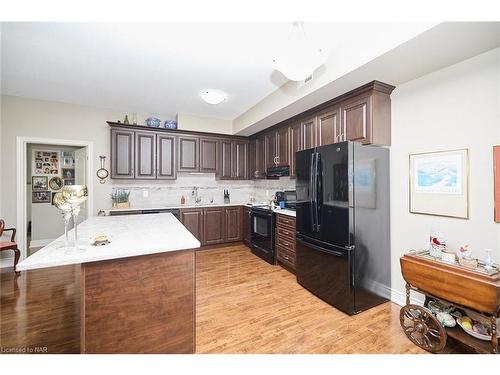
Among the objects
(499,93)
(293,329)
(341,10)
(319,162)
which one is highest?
(341,10)

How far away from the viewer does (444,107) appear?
1981mm

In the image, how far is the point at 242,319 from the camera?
6.68 feet

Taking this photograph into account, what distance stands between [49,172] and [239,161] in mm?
4467

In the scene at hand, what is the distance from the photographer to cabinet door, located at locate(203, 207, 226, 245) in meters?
4.19

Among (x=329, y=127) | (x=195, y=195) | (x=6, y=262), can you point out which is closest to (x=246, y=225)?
(x=195, y=195)

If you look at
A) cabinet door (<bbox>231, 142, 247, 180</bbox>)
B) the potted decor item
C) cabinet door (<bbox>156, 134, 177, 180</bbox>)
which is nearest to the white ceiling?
cabinet door (<bbox>156, 134, 177, 180</bbox>)

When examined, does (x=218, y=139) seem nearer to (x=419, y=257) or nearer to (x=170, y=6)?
(x=170, y=6)

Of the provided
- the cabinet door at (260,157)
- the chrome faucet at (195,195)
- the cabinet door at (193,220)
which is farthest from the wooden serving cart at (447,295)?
the chrome faucet at (195,195)

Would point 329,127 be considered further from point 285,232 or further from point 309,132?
point 285,232

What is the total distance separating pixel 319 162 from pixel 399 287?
1.62 m

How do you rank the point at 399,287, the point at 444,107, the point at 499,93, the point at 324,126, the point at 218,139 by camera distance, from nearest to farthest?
the point at 499,93 → the point at 444,107 → the point at 399,287 → the point at 324,126 → the point at 218,139

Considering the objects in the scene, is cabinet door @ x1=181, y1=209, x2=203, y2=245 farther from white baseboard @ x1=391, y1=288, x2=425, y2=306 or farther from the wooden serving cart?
the wooden serving cart

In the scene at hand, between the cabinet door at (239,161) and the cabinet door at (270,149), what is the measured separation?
788 mm

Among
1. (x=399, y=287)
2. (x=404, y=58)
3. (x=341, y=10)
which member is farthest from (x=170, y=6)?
(x=399, y=287)
